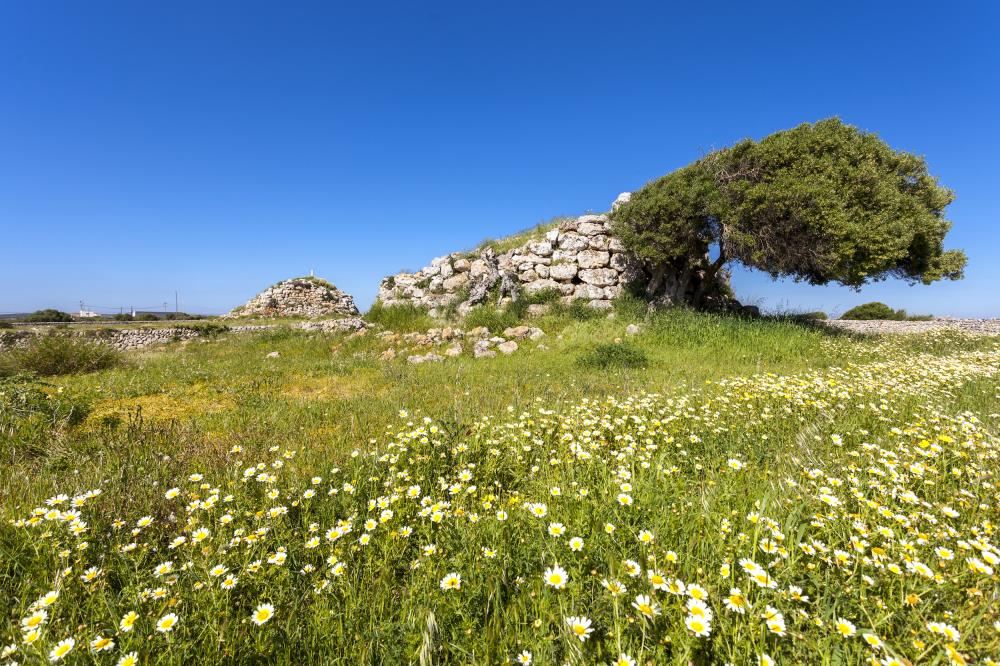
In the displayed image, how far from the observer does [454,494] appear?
3062 mm

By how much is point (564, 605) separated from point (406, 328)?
49.5 feet

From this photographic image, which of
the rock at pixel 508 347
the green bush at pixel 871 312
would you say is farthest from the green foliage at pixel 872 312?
the rock at pixel 508 347

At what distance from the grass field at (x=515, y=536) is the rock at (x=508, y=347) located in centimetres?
576

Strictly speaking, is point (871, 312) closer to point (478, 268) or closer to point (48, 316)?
point (478, 268)

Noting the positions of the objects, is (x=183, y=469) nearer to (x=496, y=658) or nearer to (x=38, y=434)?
(x=38, y=434)

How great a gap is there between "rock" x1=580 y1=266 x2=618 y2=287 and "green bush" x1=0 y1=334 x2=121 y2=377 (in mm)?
15380

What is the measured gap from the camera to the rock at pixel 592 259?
16016mm

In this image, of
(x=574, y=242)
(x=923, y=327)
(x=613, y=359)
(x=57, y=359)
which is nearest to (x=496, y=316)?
(x=574, y=242)

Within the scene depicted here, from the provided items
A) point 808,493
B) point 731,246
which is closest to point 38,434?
point 808,493

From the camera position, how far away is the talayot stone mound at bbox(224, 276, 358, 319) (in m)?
27.8

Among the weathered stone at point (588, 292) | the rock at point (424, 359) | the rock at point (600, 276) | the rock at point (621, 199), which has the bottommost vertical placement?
the rock at point (424, 359)

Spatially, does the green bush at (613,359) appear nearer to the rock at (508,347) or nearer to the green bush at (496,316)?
the rock at (508,347)

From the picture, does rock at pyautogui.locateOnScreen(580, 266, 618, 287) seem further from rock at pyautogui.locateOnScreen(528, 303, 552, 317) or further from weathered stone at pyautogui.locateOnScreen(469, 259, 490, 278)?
A: weathered stone at pyautogui.locateOnScreen(469, 259, 490, 278)

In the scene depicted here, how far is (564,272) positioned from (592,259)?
1.29 m
